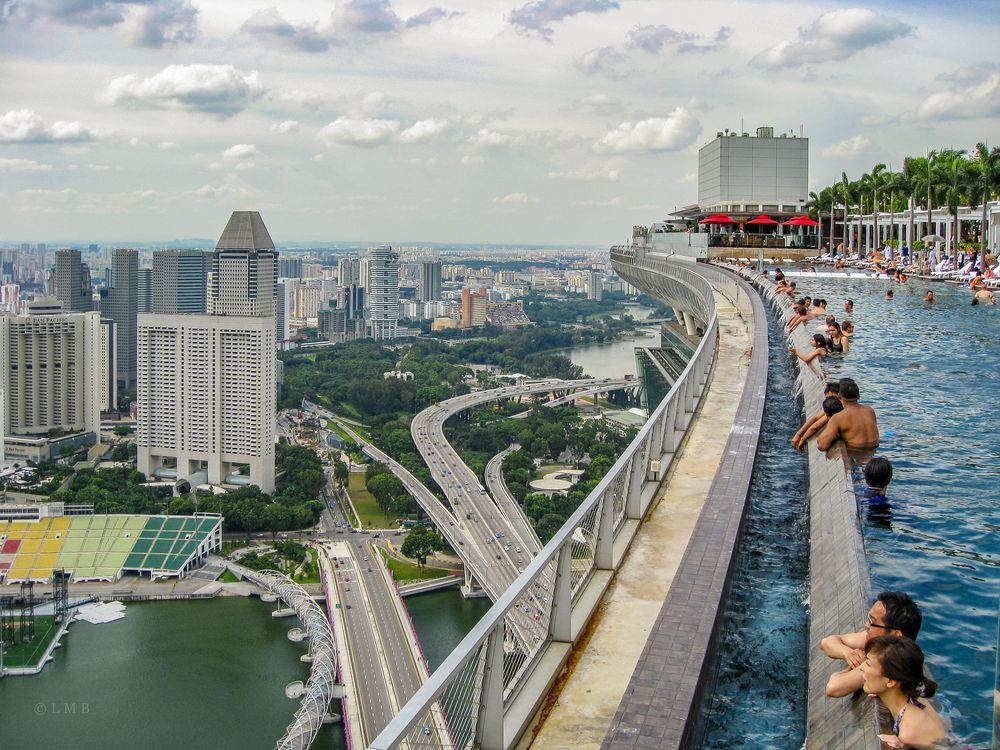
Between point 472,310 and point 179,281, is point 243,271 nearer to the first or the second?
point 179,281

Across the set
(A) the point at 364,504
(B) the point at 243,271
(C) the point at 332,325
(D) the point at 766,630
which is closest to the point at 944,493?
(D) the point at 766,630

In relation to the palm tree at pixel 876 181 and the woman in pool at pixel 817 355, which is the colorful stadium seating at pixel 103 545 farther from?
the woman in pool at pixel 817 355

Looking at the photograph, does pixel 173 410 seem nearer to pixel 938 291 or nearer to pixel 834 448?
pixel 938 291

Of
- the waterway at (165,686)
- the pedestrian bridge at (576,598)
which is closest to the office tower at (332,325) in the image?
the waterway at (165,686)

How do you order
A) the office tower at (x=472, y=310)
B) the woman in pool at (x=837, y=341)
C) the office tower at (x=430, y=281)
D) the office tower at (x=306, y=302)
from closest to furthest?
the woman in pool at (x=837, y=341), the office tower at (x=472, y=310), the office tower at (x=306, y=302), the office tower at (x=430, y=281)

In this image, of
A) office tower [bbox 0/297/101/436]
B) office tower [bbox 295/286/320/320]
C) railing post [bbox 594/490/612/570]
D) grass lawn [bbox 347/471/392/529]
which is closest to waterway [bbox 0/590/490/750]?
grass lawn [bbox 347/471/392/529]

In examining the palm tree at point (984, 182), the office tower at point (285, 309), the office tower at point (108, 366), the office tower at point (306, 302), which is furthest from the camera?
the office tower at point (306, 302)
